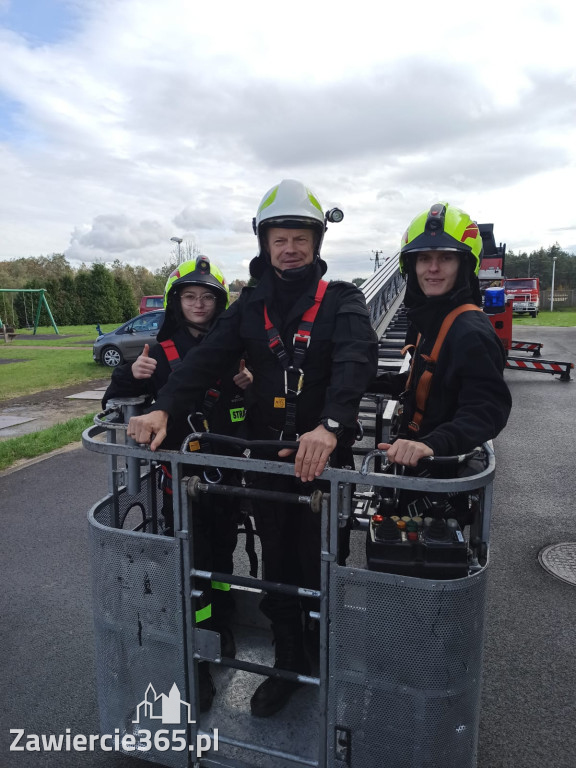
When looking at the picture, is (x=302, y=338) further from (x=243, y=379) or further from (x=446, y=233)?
(x=446, y=233)

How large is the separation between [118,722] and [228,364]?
5.31 feet

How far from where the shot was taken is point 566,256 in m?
90.6

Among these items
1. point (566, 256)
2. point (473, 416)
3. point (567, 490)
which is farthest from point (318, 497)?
point (566, 256)

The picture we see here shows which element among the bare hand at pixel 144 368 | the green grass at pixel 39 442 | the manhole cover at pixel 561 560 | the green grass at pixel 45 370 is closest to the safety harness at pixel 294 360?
the bare hand at pixel 144 368

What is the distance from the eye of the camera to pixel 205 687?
2.52 meters

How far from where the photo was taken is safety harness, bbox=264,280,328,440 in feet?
7.57

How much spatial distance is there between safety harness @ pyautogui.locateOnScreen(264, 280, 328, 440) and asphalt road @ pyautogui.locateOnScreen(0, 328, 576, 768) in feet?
5.80

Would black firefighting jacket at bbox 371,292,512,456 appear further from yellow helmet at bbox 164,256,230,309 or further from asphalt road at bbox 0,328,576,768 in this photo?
asphalt road at bbox 0,328,576,768

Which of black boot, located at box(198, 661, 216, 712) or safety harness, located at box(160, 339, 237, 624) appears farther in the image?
black boot, located at box(198, 661, 216, 712)

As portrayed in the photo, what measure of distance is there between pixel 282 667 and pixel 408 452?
1.35 m

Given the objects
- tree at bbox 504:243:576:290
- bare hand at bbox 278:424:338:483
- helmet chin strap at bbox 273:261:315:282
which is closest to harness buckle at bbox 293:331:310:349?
helmet chin strap at bbox 273:261:315:282

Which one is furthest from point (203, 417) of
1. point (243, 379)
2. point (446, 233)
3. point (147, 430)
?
point (446, 233)

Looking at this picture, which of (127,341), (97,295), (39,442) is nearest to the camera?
(39,442)

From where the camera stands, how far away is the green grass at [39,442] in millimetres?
7246
